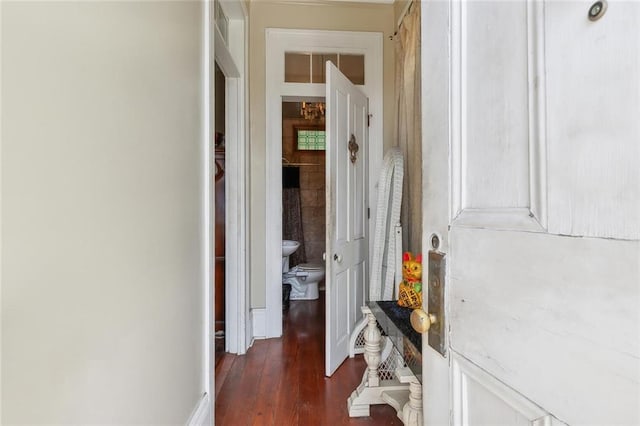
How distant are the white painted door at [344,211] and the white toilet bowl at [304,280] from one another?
150 cm

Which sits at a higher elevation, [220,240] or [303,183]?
[303,183]

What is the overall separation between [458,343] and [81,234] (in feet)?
2.64

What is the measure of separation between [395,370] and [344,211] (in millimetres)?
1157

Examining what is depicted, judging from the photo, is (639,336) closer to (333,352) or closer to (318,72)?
(333,352)

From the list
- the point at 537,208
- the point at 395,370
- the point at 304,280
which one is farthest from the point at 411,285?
the point at 304,280

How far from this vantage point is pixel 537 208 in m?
0.50

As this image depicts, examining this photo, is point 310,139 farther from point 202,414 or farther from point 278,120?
point 202,414

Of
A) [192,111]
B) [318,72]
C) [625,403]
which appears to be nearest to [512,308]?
[625,403]

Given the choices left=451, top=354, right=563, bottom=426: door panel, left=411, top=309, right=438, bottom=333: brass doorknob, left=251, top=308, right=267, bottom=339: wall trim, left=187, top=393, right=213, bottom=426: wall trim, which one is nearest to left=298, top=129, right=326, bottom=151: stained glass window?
left=251, top=308, right=267, bottom=339: wall trim

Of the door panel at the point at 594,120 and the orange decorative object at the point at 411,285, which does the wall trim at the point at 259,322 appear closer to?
the orange decorative object at the point at 411,285

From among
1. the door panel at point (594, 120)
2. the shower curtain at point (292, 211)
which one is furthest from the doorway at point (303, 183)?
the door panel at point (594, 120)

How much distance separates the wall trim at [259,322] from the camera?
2.93 m

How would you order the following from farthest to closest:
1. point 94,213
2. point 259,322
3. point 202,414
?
point 259,322 < point 202,414 < point 94,213

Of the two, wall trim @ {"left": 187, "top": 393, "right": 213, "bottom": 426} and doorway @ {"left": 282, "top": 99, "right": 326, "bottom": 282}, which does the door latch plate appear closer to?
wall trim @ {"left": 187, "top": 393, "right": 213, "bottom": 426}
